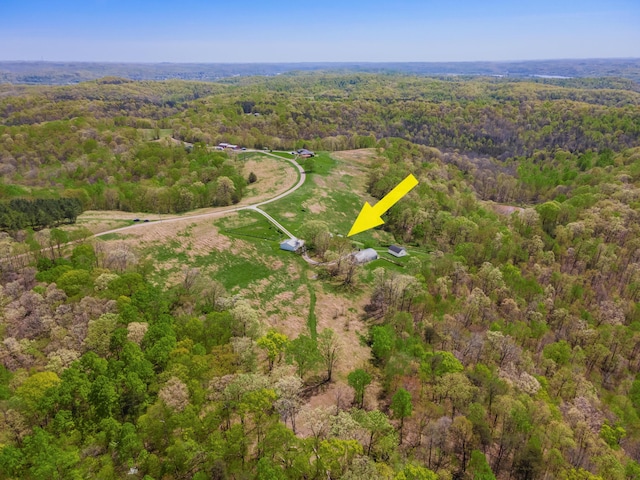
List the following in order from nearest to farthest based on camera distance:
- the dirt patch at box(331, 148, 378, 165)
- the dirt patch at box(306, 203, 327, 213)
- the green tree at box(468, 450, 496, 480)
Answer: the green tree at box(468, 450, 496, 480)
the dirt patch at box(306, 203, 327, 213)
the dirt patch at box(331, 148, 378, 165)

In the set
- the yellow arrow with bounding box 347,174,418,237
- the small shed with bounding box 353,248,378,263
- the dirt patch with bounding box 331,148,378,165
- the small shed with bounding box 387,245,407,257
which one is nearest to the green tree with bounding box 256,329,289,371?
the small shed with bounding box 353,248,378,263

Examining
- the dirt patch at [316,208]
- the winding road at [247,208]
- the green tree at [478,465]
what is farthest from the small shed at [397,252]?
the green tree at [478,465]

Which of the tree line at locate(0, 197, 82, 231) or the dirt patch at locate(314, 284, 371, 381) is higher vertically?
the tree line at locate(0, 197, 82, 231)

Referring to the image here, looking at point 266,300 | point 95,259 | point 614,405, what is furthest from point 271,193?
point 614,405

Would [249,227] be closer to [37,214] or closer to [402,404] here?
[37,214]

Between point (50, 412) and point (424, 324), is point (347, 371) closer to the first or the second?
point (424, 324)

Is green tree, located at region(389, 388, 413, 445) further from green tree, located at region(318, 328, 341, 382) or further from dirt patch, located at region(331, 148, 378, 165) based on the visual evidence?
dirt patch, located at region(331, 148, 378, 165)
